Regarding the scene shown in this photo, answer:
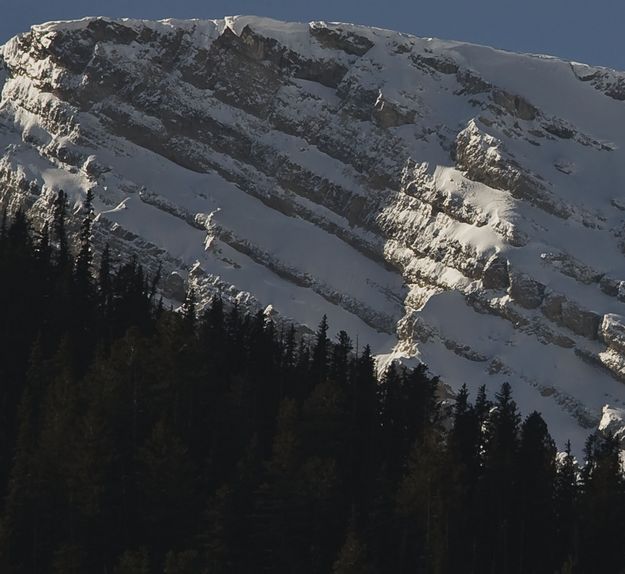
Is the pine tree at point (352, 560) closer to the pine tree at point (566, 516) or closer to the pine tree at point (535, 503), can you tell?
the pine tree at point (566, 516)

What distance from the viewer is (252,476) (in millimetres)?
104562

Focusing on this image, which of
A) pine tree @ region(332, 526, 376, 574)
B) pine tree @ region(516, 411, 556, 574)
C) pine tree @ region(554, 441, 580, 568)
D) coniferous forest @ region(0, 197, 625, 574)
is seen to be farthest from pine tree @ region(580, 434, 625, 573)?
pine tree @ region(332, 526, 376, 574)

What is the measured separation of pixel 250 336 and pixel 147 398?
31.1 metres

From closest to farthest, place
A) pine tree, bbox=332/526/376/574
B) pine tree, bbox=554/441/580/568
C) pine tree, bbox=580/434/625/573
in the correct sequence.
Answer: pine tree, bbox=332/526/376/574 < pine tree, bbox=580/434/625/573 < pine tree, bbox=554/441/580/568

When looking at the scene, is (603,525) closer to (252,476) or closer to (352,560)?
(252,476)

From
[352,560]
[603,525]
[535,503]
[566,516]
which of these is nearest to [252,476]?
[352,560]

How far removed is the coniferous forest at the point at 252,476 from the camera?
10125cm

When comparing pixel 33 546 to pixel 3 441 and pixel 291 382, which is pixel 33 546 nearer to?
pixel 3 441

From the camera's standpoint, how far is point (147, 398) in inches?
4451

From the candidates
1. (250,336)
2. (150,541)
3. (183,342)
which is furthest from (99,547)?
(250,336)

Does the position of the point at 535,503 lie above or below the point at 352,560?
above

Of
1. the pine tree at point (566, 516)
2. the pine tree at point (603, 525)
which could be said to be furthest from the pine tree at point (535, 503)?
the pine tree at point (603, 525)

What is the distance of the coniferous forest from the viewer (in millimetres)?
101250

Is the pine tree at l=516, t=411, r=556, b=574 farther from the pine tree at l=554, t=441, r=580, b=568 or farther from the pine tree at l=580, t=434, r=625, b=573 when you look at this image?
the pine tree at l=580, t=434, r=625, b=573
